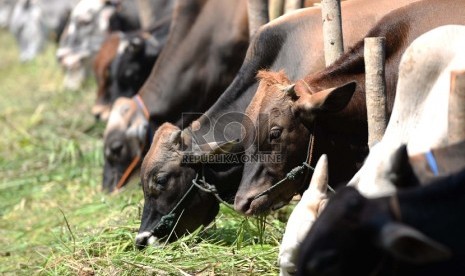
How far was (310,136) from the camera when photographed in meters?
5.38

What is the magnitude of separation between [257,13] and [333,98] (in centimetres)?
201

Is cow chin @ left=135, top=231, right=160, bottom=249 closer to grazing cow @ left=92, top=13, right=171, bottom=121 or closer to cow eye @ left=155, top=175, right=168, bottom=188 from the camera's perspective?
cow eye @ left=155, top=175, right=168, bottom=188

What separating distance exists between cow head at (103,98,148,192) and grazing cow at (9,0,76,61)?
7.40 metres

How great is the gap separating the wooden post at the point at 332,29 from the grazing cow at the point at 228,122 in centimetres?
43

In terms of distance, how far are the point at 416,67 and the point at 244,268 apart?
1417 millimetres

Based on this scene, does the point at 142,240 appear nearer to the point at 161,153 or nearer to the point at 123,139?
the point at 161,153

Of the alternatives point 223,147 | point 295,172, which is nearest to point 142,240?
point 223,147

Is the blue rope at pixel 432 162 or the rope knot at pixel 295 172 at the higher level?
the blue rope at pixel 432 162

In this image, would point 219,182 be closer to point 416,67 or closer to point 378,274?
point 416,67

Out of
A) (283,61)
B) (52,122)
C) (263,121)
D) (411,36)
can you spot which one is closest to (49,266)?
(263,121)

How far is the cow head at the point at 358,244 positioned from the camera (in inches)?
131

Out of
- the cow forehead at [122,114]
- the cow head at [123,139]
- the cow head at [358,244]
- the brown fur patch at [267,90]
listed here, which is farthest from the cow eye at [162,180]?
the cow head at [358,244]

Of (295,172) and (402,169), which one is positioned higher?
(402,169)

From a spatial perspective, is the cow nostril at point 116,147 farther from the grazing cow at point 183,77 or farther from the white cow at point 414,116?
the white cow at point 414,116
